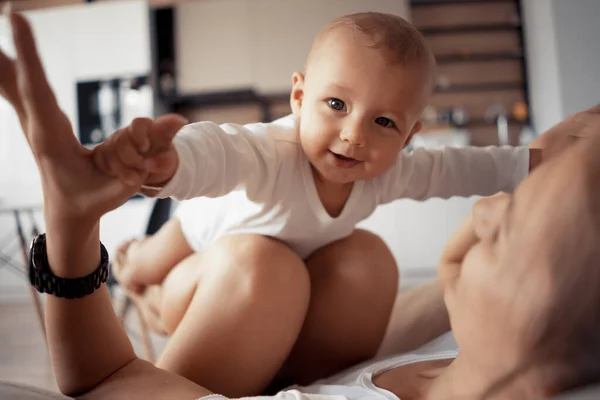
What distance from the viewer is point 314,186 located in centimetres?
46

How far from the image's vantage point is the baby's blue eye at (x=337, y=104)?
0.37 metres

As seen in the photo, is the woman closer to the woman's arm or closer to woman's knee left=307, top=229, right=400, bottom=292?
the woman's arm

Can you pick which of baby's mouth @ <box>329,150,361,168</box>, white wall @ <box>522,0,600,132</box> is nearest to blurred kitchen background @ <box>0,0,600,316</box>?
white wall @ <box>522,0,600,132</box>

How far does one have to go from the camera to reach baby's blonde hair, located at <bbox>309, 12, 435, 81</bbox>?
0.36 m

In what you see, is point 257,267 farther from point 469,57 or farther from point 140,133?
point 469,57

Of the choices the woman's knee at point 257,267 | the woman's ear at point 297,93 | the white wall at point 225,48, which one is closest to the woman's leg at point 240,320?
the woman's knee at point 257,267

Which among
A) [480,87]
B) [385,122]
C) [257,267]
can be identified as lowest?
[480,87]

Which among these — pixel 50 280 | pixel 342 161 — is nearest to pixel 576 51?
pixel 342 161

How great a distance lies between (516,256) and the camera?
9.5 inches

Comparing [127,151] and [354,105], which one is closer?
[127,151]

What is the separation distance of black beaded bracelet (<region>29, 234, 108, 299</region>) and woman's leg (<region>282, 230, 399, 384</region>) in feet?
0.74

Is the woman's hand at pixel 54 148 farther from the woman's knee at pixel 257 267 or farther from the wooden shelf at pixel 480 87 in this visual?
the wooden shelf at pixel 480 87

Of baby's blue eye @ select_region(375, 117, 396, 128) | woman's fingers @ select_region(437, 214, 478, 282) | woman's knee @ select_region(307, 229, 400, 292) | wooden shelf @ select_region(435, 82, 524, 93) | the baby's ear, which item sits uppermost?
baby's blue eye @ select_region(375, 117, 396, 128)

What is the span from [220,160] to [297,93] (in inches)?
4.1
